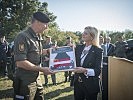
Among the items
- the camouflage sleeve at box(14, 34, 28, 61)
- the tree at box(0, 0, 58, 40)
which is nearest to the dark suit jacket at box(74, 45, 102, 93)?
the camouflage sleeve at box(14, 34, 28, 61)

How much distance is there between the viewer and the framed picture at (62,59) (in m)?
4.25

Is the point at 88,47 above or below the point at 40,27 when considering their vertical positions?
below

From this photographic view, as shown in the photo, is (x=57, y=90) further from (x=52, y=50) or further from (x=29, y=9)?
(x=29, y=9)

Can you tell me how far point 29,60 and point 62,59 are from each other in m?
0.65

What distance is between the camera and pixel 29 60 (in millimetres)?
3977

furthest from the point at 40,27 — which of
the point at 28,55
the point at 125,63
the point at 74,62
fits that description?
the point at 125,63

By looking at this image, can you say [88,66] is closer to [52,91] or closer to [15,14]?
[52,91]

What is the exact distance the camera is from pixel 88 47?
172 inches

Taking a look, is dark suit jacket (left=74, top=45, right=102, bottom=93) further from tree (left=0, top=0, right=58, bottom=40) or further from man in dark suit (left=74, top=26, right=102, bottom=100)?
tree (left=0, top=0, right=58, bottom=40)

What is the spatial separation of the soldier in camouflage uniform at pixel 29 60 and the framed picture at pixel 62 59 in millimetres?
245

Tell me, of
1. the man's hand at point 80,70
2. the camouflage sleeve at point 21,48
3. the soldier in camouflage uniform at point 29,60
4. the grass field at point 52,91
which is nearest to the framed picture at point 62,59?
the man's hand at point 80,70

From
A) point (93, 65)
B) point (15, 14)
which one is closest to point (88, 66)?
point (93, 65)

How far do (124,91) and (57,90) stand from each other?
4.72 m

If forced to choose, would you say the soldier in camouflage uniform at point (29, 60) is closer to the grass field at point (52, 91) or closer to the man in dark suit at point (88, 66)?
the man in dark suit at point (88, 66)
